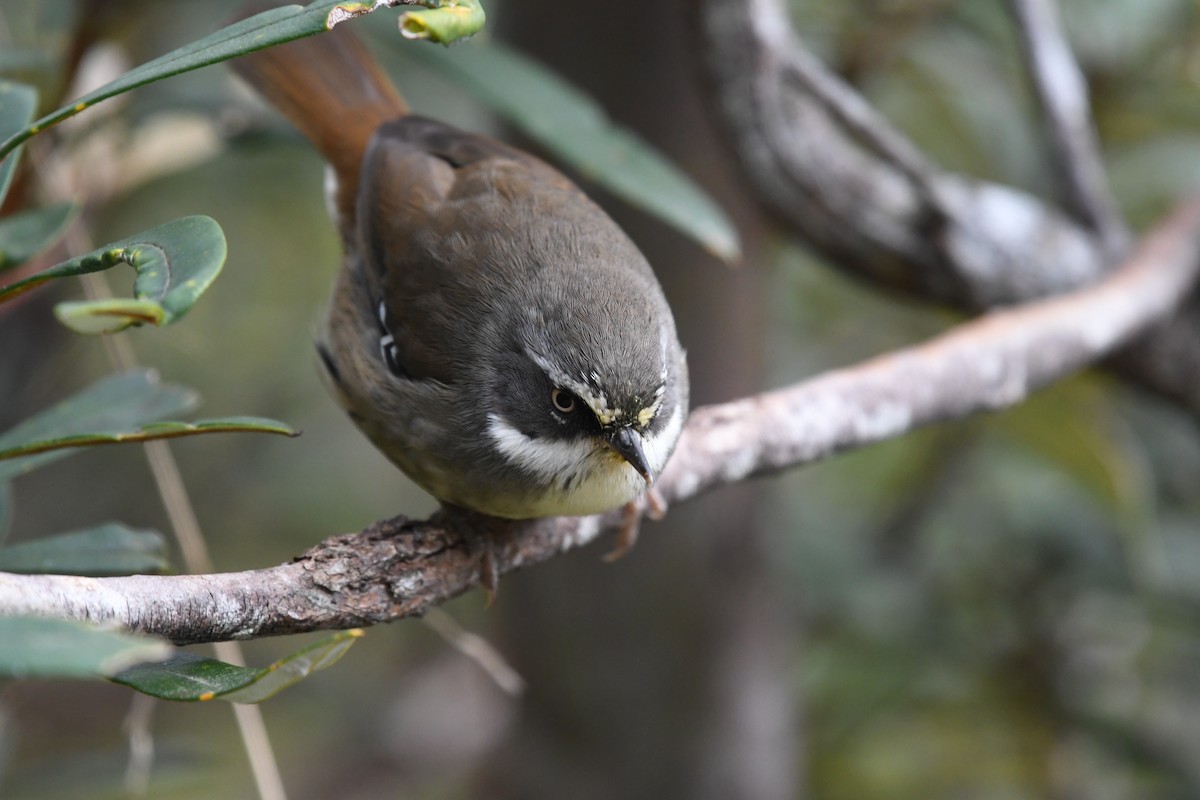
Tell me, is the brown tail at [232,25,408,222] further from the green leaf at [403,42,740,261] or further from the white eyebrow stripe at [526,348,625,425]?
the white eyebrow stripe at [526,348,625,425]

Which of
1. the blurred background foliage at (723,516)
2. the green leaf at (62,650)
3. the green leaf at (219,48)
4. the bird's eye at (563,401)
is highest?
the green leaf at (219,48)

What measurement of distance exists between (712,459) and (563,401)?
0.32m

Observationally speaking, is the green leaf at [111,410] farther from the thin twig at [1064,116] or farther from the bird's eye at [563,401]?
the thin twig at [1064,116]

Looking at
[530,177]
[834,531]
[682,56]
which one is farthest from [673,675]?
[682,56]

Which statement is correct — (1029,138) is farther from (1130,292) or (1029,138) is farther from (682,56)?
(682,56)

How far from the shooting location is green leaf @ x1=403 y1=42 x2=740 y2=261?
253 cm

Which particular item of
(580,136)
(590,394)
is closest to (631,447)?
(590,394)

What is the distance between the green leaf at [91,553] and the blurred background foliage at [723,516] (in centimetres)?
121

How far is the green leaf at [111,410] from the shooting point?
6.29ft

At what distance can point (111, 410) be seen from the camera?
1963mm

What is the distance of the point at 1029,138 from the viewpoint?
4.36 meters

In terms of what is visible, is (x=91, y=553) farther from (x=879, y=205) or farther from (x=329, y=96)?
(x=879, y=205)

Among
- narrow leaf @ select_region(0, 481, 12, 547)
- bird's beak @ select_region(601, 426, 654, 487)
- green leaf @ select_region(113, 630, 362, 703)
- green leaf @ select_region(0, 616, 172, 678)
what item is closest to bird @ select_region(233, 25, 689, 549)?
bird's beak @ select_region(601, 426, 654, 487)

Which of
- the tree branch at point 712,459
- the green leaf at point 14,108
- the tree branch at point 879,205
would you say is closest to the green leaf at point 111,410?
the green leaf at point 14,108
